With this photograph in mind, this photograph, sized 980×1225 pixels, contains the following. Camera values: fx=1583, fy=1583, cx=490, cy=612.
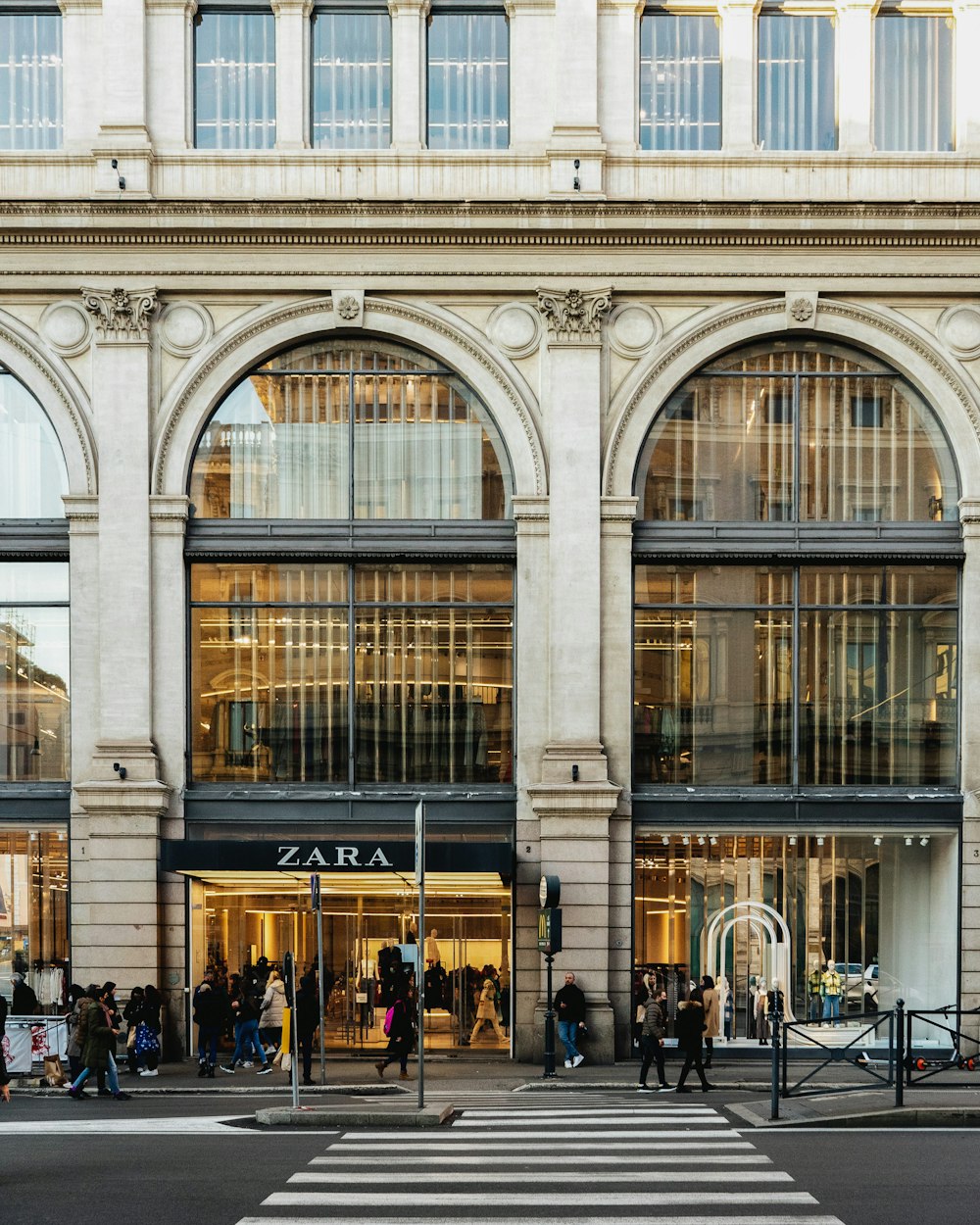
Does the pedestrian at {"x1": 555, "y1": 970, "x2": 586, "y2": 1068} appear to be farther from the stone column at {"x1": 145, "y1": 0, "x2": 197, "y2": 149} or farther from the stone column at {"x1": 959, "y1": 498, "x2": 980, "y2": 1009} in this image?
the stone column at {"x1": 145, "y1": 0, "x2": 197, "y2": 149}

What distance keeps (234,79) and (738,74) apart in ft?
29.3

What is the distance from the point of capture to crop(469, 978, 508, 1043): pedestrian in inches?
1080

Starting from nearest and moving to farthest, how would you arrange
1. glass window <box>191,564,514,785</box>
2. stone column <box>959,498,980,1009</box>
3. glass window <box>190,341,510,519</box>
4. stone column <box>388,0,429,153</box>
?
1. stone column <box>959,498,980,1009</box>
2. glass window <box>191,564,514,785</box>
3. stone column <box>388,0,429,153</box>
4. glass window <box>190,341,510,519</box>

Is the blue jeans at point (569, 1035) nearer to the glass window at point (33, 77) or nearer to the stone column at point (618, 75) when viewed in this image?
the stone column at point (618, 75)

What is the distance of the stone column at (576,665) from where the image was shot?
26500mm

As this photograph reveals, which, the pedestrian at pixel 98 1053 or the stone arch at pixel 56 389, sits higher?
the stone arch at pixel 56 389

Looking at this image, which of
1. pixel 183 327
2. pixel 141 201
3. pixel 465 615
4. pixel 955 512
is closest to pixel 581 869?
pixel 465 615

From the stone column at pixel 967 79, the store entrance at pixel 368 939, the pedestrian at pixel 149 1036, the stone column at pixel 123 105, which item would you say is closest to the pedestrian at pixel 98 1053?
the pedestrian at pixel 149 1036

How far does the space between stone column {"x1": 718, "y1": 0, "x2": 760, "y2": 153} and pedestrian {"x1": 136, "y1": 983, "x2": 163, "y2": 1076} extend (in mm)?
17440

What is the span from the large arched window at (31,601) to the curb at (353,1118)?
10.5 meters

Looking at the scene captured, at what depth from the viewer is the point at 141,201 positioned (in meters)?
27.2

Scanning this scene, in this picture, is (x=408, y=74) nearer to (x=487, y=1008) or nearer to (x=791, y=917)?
(x=791, y=917)

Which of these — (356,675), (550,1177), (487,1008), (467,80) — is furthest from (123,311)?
(550,1177)

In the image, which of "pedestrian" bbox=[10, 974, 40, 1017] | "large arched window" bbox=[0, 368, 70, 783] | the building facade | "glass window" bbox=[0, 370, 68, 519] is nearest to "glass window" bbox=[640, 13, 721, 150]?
the building facade
